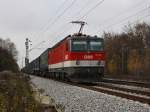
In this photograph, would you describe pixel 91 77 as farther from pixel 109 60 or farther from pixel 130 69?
pixel 109 60

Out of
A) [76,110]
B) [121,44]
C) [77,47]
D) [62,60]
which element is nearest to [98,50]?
[77,47]

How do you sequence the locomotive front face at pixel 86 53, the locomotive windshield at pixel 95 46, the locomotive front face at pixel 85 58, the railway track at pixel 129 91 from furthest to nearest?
the locomotive windshield at pixel 95 46
the locomotive front face at pixel 86 53
the locomotive front face at pixel 85 58
the railway track at pixel 129 91

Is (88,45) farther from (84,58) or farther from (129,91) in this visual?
(129,91)

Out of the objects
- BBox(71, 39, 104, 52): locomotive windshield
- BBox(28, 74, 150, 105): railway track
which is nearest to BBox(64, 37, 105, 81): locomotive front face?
BBox(71, 39, 104, 52): locomotive windshield

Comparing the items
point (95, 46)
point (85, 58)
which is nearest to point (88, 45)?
point (95, 46)

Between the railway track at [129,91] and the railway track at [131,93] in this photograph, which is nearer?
the railway track at [131,93]

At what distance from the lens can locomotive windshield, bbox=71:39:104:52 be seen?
96.6 ft

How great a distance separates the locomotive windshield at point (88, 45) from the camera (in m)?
29.5

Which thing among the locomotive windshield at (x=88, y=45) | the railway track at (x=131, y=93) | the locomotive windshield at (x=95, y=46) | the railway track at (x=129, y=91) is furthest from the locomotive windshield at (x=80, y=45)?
the railway track at (x=131, y=93)

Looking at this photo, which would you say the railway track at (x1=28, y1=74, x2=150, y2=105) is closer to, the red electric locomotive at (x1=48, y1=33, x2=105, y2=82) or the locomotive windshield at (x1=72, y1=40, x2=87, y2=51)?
the red electric locomotive at (x1=48, y1=33, x2=105, y2=82)

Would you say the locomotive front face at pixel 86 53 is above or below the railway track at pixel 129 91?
above

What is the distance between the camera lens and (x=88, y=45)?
97.5 ft

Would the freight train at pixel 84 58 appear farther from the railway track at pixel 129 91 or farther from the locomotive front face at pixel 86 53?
the railway track at pixel 129 91

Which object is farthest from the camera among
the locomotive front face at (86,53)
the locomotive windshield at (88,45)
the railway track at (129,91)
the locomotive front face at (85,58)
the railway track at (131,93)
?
the locomotive windshield at (88,45)
